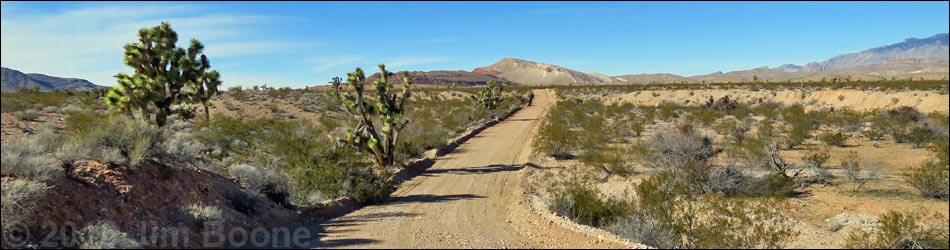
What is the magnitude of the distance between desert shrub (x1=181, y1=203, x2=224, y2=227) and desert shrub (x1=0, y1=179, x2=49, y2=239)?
227cm

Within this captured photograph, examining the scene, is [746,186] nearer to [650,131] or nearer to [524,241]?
[524,241]

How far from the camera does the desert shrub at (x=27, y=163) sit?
7.05 metres

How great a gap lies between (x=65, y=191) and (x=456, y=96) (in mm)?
84856

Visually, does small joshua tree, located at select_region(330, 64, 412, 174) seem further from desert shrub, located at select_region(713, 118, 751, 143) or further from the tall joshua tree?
desert shrub, located at select_region(713, 118, 751, 143)

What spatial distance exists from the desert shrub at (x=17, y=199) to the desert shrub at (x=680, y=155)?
47.4ft

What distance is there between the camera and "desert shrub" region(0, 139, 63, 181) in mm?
7055

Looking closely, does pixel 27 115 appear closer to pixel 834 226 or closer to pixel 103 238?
pixel 103 238

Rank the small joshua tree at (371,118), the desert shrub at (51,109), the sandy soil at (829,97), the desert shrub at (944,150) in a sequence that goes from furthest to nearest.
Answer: the sandy soil at (829,97) → the desert shrub at (51,109) → the small joshua tree at (371,118) → the desert shrub at (944,150)

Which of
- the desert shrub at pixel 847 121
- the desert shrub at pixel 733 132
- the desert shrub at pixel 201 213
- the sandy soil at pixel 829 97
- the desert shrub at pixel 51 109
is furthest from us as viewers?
the sandy soil at pixel 829 97

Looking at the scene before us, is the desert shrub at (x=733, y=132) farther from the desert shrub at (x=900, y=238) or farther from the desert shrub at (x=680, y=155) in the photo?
the desert shrub at (x=900, y=238)

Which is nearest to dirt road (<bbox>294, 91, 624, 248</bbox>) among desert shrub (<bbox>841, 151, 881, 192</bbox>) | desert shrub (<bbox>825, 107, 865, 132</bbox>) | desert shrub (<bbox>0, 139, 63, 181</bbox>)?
desert shrub (<bbox>0, 139, 63, 181</bbox>)

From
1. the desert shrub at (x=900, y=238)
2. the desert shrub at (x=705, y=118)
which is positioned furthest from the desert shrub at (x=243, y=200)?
the desert shrub at (x=705, y=118)

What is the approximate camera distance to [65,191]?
755 centimetres

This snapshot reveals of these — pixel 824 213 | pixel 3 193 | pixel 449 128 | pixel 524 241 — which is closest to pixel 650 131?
pixel 449 128
